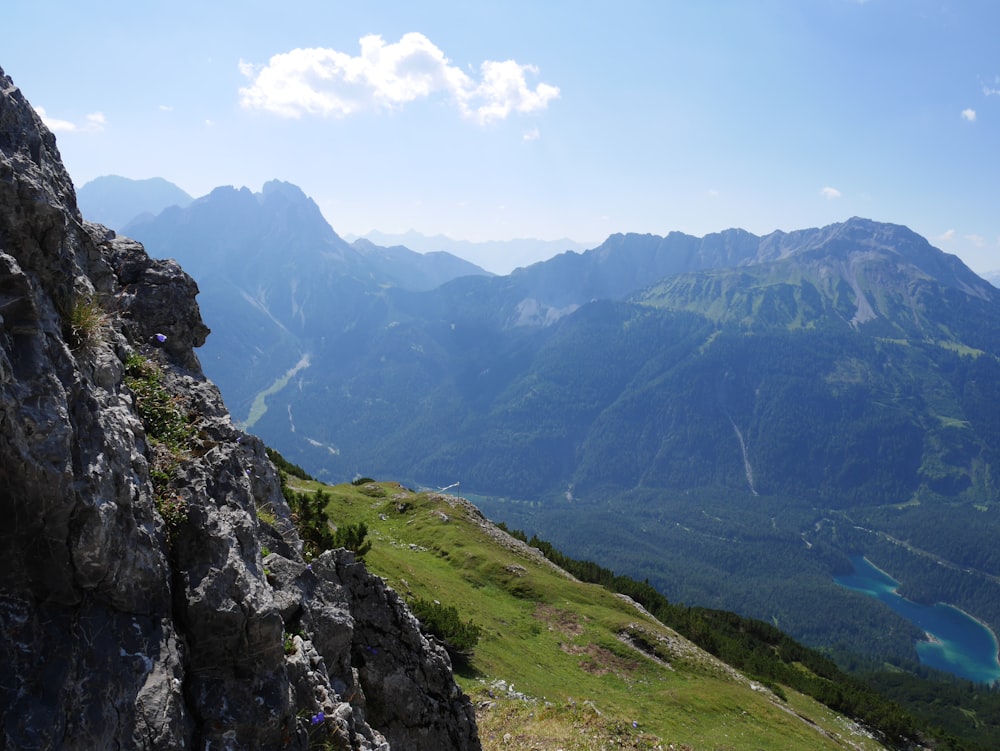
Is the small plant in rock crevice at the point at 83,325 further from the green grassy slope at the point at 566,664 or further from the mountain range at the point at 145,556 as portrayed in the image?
the green grassy slope at the point at 566,664

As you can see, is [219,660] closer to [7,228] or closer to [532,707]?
[7,228]

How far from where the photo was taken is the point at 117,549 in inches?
306

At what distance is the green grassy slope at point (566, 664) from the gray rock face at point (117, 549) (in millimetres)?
15859

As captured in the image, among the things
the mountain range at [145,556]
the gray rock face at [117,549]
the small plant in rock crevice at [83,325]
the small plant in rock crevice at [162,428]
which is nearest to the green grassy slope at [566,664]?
the mountain range at [145,556]

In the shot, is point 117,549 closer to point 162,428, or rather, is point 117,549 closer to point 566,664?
point 162,428

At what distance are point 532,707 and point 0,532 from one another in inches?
982

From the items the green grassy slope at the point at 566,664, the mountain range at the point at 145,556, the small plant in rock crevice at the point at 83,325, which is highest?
the small plant in rock crevice at the point at 83,325

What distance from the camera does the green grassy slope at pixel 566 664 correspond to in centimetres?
2608

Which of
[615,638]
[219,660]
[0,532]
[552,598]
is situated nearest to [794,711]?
[615,638]

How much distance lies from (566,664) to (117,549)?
35329 millimetres

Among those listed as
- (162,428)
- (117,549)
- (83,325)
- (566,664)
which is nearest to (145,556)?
(117,549)

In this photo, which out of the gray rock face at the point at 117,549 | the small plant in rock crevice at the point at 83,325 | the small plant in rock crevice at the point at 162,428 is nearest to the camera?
the gray rock face at the point at 117,549

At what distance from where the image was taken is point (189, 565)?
901 centimetres

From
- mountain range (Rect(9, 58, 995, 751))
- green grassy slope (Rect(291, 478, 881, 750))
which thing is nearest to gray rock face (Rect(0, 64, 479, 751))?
mountain range (Rect(9, 58, 995, 751))
